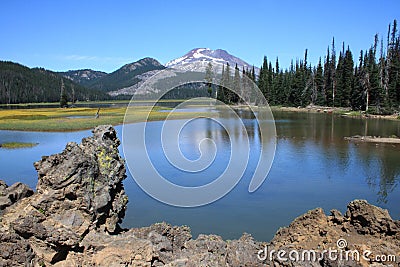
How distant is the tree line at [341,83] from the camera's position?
6078 cm

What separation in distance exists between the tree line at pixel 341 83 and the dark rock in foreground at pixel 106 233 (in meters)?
56.1

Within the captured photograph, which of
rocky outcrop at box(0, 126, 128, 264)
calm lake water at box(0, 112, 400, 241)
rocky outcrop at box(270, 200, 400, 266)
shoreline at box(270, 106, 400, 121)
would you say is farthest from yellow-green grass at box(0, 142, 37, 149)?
shoreline at box(270, 106, 400, 121)

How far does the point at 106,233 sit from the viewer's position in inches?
291

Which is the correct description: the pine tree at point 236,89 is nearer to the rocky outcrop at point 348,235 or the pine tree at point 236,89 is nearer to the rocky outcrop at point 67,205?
the rocky outcrop at point 348,235

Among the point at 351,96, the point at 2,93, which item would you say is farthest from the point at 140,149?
the point at 2,93

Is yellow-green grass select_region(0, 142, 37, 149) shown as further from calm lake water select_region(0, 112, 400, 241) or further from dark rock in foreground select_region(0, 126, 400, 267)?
dark rock in foreground select_region(0, 126, 400, 267)


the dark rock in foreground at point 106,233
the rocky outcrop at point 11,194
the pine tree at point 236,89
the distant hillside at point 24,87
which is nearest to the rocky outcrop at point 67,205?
the dark rock in foreground at point 106,233

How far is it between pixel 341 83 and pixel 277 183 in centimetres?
6450

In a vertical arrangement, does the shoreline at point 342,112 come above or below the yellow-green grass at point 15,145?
above

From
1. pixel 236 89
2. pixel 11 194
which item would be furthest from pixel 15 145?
pixel 236 89

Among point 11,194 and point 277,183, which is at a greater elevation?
point 11,194

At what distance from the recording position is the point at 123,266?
584 centimetres

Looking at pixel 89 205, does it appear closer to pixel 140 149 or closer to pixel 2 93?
pixel 140 149

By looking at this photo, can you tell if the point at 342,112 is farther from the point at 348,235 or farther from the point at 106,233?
the point at 106,233
